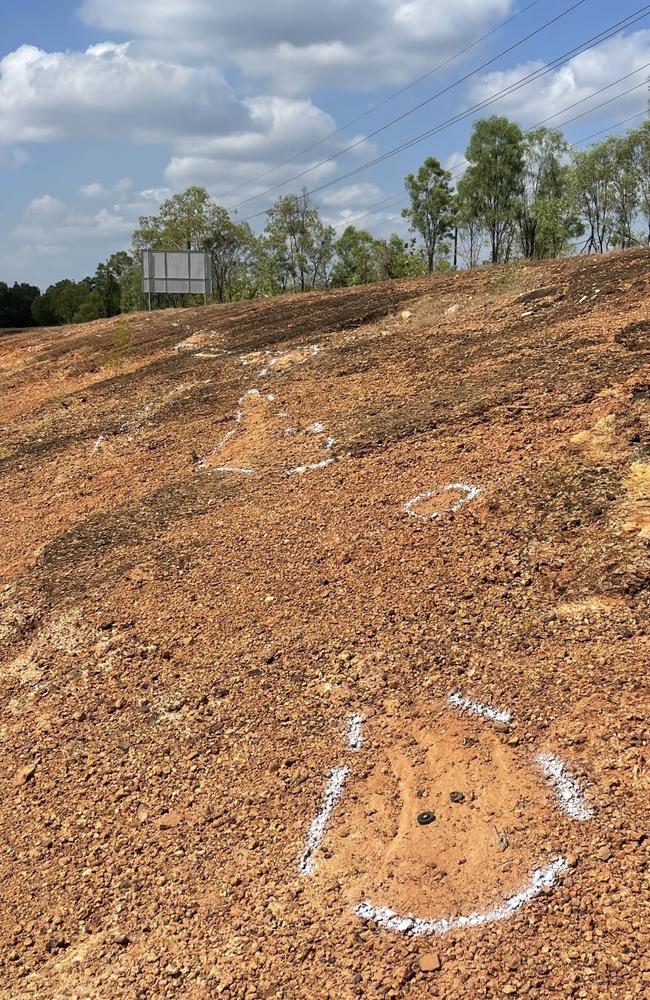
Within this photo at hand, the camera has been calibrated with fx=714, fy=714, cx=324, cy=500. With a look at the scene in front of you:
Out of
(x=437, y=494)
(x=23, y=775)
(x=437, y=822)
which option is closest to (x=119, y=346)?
(x=437, y=494)

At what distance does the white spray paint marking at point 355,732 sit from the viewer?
3.02 metres

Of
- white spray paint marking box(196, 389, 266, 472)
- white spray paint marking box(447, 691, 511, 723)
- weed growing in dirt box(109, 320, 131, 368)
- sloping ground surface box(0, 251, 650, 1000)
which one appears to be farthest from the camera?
weed growing in dirt box(109, 320, 131, 368)

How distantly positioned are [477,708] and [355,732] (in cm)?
53

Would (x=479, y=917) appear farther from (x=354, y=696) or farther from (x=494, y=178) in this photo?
(x=494, y=178)

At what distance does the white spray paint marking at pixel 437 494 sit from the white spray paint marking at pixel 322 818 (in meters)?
1.81

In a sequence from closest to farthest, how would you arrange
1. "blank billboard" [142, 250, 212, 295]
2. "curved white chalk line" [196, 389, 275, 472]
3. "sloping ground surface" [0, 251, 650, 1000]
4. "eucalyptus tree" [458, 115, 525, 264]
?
"sloping ground surface" [0, 251, 650, 1000] < "curved white chalk line" [196, 389, 275, 472] < "blank billboard" [142, 250, 212, 295] < "eucalyptus tree" [458, 115, 525, 264]

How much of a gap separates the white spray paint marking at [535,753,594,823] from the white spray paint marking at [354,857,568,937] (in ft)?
0.62

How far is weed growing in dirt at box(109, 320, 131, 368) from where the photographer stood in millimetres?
10719

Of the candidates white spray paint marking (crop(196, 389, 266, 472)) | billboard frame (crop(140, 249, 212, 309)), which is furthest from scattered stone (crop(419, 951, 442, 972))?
billboard frame (crop(140, 249, 212, 309))

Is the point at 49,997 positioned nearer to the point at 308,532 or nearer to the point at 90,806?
the point at 90,806

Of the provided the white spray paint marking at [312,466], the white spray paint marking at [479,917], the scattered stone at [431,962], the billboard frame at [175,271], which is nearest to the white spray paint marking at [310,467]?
the white spray paint marking at [312,466]

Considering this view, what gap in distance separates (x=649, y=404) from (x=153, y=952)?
397cm

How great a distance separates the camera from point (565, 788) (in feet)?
8.39

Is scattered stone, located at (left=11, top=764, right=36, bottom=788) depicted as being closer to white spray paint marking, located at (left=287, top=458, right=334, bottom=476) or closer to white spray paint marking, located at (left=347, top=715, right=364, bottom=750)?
white spray paint marking, located at (left=347, top=715, right=364, bottom=750)
